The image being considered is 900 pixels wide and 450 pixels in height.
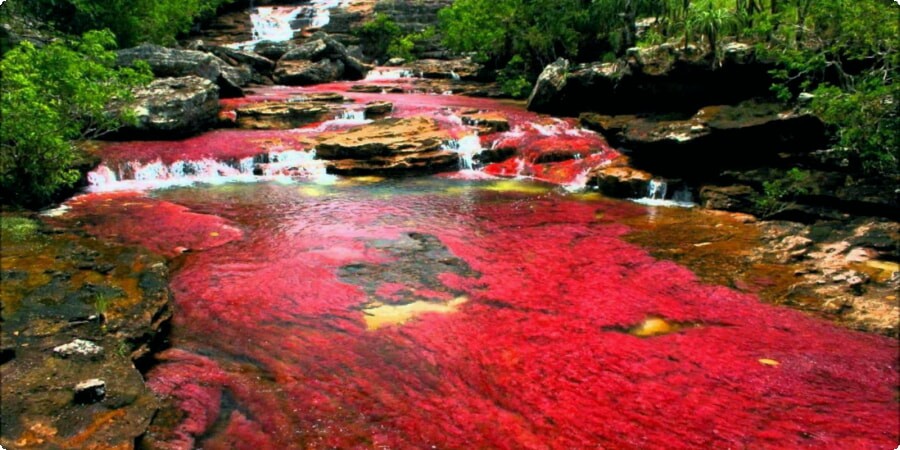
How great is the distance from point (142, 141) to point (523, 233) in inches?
582

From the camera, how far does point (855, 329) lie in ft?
27.1

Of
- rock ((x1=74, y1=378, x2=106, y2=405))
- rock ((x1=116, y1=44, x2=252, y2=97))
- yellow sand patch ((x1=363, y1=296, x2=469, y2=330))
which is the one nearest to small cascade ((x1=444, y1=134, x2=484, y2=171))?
yellow sand patch ((x1=363, y1=296, x2=469, y2=330))

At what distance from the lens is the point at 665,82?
19016 millimetres

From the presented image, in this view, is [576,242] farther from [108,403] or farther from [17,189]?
[17,189]

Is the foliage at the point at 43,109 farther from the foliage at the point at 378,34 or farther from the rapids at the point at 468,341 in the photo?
the foliage at the point at 378,34

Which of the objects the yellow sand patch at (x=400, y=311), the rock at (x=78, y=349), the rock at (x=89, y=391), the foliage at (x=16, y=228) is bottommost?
the yellow sand patch at (x=400, y=311)

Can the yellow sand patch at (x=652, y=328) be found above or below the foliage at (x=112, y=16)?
below

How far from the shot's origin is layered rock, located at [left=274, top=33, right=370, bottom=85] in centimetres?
3734

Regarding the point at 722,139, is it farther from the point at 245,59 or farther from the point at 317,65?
the point at 245,59

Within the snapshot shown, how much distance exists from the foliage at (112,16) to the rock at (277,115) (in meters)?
9.28

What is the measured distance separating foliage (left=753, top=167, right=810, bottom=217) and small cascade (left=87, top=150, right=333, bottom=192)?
12.7m

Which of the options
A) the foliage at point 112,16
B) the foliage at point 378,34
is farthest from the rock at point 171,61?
the foliage at point 378,34

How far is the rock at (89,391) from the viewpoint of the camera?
5.25m

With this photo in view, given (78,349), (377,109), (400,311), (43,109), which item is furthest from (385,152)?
(78,349)
